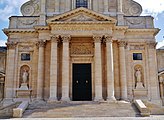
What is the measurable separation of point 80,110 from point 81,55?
8423 mm

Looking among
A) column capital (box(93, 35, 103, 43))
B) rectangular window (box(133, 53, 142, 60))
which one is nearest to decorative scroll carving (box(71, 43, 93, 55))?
column capital (box(93, 35, 103, 43))

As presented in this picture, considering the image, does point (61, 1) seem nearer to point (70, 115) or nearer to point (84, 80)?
point (84, 80)

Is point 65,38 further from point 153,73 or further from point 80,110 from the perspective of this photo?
point 153,73

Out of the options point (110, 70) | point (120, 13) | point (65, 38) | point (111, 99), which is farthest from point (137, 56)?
point (65, 38)

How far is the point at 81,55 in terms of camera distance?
1099 inches

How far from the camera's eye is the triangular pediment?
26.6 meters

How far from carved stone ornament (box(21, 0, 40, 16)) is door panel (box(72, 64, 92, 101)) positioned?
28.3 ft

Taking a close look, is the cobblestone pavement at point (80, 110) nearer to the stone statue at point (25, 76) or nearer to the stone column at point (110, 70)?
the stone column at point (110, 70)

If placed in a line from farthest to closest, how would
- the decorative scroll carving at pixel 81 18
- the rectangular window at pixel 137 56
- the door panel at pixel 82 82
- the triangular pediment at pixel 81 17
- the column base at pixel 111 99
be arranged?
the rectangular window at pixel 137 56, the door panel at pixel 82 82, the decorative scroll carving at pixel 81 18, the triangular pediment at pixel 81 17, the column base at pixel 111 99

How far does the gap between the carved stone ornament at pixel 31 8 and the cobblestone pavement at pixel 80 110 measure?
42.8 feet

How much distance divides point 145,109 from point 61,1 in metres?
16.6

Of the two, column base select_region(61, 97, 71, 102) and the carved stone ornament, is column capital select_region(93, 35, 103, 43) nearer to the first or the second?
column base select_region(61, 97, 71, 102)

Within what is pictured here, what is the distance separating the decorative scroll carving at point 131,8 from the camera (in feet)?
102

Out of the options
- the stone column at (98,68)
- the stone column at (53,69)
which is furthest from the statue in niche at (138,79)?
the stone column at (53,69)
